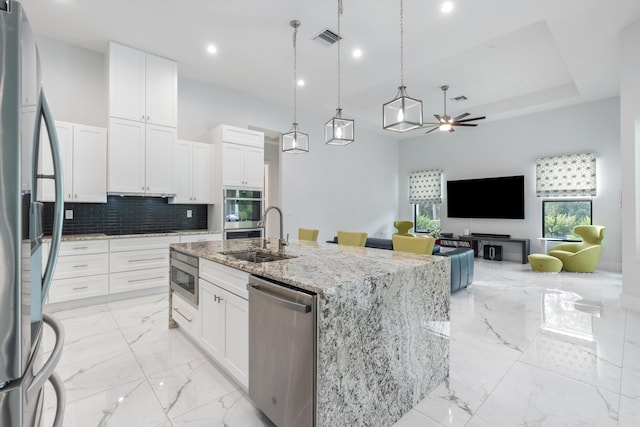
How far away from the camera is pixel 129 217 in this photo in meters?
4.50

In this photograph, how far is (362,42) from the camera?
4.05 metres

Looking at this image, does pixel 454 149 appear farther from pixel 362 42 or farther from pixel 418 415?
pixel 418 415

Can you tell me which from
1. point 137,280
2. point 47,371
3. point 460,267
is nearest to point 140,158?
point 137,280

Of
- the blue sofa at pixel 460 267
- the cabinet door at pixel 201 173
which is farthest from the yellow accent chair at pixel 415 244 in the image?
the cabinet door at pixel 201 173

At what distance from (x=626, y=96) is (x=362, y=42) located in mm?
3197

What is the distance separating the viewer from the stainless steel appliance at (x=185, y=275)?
2.51 metres

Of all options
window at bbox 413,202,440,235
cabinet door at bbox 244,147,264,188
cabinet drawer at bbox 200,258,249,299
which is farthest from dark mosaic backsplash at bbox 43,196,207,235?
window at bbox 413,202,440,235

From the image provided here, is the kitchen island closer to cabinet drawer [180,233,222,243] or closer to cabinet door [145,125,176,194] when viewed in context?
cabinet drawer [180,233,222,243]

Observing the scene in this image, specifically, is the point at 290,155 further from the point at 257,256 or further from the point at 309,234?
the point at 257,256

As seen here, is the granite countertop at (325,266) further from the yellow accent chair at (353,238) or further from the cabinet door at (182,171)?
the cabinet door at (182,171)

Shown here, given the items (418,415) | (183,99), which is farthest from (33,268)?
(183,99)

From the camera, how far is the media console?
680cm

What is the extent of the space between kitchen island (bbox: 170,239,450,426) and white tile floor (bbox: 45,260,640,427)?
0.78 ft

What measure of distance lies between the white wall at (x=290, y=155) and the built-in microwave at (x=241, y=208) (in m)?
1.11
